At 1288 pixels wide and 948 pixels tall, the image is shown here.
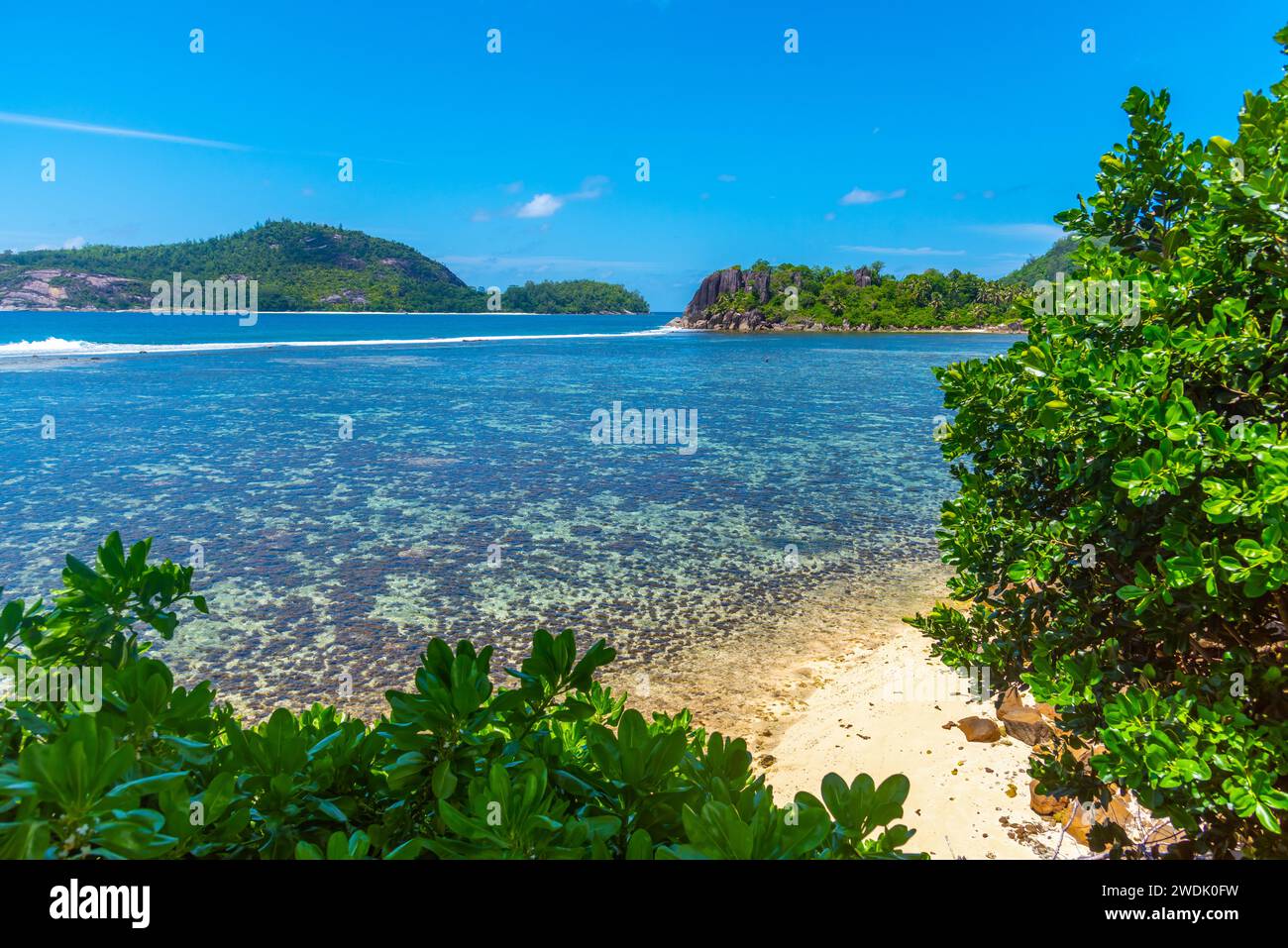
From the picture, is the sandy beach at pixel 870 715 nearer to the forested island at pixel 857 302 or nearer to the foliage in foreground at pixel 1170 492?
the foliage in foreground at pixel 1170 492

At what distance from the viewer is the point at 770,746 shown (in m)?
7.97

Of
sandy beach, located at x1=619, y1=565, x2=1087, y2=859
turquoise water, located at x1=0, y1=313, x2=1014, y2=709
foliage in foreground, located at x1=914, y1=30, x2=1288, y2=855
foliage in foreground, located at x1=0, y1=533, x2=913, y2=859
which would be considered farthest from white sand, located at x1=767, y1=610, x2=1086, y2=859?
foliage in foreground, located at x1=0, y1=533, x2=913, y2=859

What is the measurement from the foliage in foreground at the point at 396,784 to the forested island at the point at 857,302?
171159 mm

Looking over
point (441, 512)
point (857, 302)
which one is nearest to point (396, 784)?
point (441, 512)

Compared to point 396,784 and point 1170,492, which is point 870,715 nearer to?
point 1170,492

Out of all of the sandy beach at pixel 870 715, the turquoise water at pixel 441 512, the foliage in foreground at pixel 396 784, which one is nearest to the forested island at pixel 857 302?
the turquoise water at pixel 441 512

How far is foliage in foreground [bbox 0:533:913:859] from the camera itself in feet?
4.17

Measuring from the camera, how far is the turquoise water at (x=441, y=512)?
11070mm

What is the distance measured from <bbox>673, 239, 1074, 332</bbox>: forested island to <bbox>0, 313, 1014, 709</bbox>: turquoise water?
13581cm

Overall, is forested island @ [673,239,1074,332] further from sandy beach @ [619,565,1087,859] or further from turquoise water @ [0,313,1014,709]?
sandy beach @ [619,565,1087,859]

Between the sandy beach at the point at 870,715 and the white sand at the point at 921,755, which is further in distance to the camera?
the sandy beach at the point at 870,715

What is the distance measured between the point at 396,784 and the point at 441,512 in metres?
16.5
